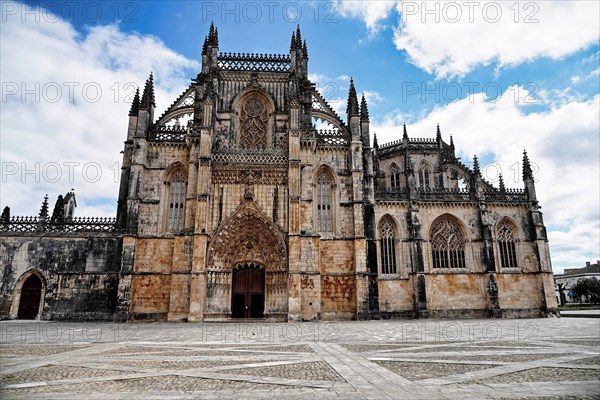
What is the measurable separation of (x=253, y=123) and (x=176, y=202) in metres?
8.53

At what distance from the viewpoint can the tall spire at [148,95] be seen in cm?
2766

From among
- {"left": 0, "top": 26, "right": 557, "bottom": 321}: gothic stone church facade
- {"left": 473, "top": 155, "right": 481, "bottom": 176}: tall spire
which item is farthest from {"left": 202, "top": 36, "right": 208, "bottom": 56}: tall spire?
{"left": 473, "top": 155, "right": 481, "bottom": 176}: tall spire

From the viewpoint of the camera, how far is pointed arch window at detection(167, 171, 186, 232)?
86.9 feet

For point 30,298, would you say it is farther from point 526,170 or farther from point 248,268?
point 526,170

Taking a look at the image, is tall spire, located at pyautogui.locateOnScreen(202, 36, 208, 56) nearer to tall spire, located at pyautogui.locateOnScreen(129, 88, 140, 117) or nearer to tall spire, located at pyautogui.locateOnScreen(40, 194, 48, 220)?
tall spire, located at pyautogui.locateOnScreen(129, 88, 140, 117)

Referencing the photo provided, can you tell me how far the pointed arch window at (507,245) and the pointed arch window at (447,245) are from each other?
3.19m

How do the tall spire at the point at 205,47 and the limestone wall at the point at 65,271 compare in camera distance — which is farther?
the tall spire at the point at 205,47

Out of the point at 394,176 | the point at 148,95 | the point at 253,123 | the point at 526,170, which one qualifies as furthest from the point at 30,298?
the point at 526,170

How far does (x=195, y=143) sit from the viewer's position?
2659 cm

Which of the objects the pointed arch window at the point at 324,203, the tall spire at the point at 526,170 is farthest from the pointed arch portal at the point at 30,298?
the tall spire at the point at 526,170

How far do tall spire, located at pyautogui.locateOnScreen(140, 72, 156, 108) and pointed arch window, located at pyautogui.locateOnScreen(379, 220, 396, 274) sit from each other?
1990cm

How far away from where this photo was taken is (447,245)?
2975 cm

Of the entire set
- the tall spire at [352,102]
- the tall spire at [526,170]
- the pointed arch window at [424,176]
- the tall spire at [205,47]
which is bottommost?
the tall spire at [526,170]

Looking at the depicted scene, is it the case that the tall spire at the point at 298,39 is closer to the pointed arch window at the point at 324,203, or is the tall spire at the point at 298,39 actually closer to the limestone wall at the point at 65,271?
the pointed arch window at the point at 324,203
